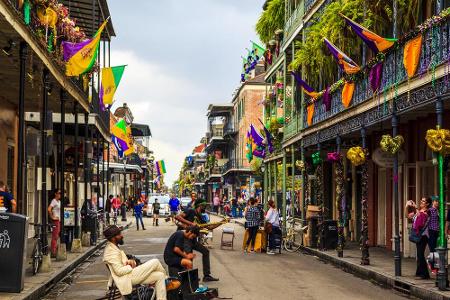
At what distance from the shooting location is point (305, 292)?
12.0 meters

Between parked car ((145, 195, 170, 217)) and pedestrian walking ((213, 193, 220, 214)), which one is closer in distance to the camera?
parked car ((145, 195, 170, 217))

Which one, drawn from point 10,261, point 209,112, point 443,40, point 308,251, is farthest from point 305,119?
point 209,112

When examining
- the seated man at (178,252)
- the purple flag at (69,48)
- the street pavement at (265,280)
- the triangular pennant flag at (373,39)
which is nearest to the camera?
the seated man at (178,252)

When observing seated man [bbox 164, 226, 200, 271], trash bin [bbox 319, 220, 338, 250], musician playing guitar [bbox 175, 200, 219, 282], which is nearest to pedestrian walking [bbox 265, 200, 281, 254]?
trash bin [bbox 319, 220, 338, 250]

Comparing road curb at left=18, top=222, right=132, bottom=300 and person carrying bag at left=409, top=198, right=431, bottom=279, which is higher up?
person carrying bag at left=409, top=198, right=431, bottom=279

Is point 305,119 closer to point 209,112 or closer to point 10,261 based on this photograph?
point 10,261

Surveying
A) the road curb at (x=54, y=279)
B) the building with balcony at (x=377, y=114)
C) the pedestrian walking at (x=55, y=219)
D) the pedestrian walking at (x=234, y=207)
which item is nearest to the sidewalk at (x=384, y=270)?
the building with balcony at (x=377, y=114)

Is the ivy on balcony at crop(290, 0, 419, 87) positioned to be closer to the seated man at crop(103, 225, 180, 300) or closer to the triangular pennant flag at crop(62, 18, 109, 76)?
the triangular pennant flag at crop(62, 18, 109, 76)

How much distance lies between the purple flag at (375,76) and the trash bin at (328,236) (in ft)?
19.2

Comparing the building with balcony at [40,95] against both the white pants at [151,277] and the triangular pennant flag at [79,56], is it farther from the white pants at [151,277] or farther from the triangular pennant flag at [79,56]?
the white pants at [151,277]

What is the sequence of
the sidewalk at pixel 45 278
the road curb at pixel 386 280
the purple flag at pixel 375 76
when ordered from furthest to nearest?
the purple flag at pixel 375 76 → the road curb at pixel 386 280 → the sidewalk at pixel 45 278

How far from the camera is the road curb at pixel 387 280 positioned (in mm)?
11551

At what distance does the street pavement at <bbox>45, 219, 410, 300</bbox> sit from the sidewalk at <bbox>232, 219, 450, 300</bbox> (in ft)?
0.92

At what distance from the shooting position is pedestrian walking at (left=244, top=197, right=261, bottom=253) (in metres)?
20.9
